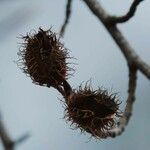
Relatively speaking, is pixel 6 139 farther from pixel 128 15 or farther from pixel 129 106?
pixel 128 15

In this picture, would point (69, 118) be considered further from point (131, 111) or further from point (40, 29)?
point (131, 111)

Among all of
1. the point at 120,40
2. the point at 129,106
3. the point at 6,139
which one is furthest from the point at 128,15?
the point at 6,139

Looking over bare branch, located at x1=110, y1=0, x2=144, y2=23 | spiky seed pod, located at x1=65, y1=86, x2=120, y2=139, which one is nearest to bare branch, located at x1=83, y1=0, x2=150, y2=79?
bare branch, located at x1=110, y1=0, x2=144, y2=23

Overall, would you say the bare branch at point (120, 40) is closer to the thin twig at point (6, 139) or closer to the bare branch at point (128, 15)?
the bare branch at point (128, 15)

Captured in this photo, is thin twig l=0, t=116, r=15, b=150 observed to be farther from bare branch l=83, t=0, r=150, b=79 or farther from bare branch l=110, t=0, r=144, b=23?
bare branch l=110, t=0, r=144, b=23

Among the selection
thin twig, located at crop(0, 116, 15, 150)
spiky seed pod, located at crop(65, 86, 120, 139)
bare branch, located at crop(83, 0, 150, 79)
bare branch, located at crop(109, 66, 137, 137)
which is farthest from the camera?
spiky seed pod, located at crop(65, 86, 120, 139)

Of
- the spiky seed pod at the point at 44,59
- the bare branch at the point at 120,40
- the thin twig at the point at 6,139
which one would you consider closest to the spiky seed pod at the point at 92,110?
the spiky seed pod at the point at 44,59
